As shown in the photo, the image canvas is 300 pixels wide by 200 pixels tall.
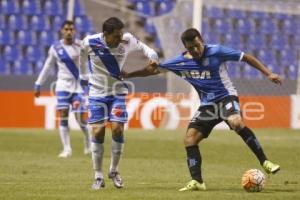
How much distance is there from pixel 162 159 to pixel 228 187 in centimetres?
513

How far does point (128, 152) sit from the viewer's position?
17375mm

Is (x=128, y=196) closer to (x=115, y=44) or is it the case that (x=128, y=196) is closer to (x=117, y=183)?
(x=117, y=183)

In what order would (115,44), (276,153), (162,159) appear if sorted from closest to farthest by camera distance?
(115,44), (162,159), (276,153)

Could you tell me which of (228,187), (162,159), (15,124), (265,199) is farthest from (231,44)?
(265,199)

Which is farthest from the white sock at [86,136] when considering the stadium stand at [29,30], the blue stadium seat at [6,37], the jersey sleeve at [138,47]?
the blue stadium seat at [6,37]

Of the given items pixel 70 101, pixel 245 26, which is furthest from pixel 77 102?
pixel 245 26

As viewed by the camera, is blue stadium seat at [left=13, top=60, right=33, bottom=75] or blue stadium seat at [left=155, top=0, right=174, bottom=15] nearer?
blue stadium seat at [left=13, top=60, right=33, bottom=75]

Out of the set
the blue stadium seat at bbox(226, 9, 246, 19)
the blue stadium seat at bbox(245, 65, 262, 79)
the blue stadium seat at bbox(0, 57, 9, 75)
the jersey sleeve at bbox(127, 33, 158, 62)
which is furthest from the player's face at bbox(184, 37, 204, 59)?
the blue stadium seat at bbox(0, 57, 9, 75)

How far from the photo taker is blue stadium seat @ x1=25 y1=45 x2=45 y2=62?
2804cm

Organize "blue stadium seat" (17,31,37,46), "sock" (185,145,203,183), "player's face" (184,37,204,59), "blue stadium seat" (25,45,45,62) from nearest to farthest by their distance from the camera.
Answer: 1. "player's face" (184,37,204,59)
2. "sock" (185,145,203,183)
3. "blue stadium seat" (25,45,45,62)
4. "blue stadium seat" (17,31,37,46)

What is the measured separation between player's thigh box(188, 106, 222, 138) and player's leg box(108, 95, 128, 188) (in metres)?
0.88

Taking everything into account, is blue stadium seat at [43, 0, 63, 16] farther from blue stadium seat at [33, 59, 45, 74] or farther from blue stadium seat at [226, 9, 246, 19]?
blue stadium seat at [226, 9, 246, 19]

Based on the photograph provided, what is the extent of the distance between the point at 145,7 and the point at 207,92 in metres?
18.6

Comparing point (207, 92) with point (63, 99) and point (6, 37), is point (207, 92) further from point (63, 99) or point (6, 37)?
point (6, 37)
